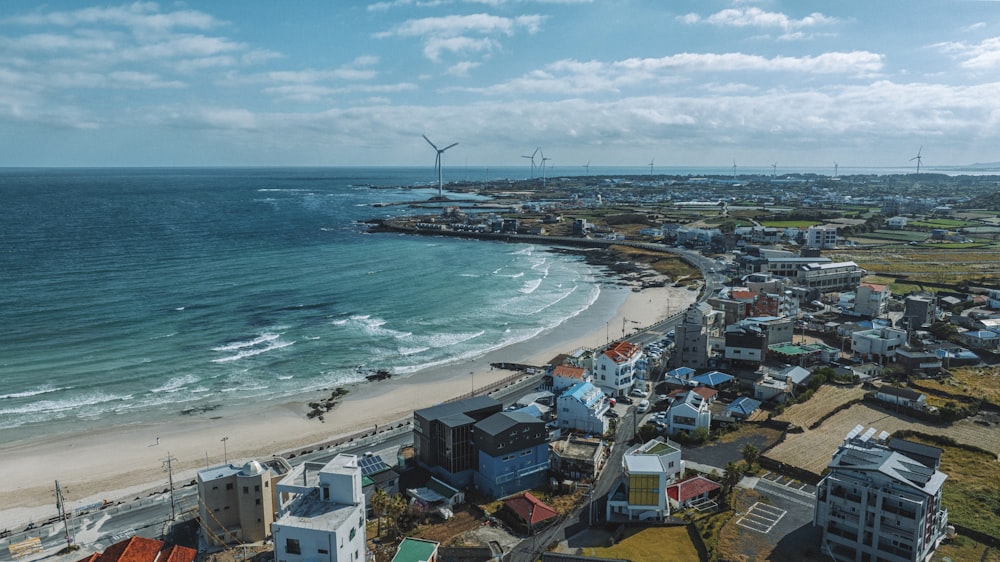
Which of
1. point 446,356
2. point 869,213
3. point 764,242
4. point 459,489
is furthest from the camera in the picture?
point 869,213

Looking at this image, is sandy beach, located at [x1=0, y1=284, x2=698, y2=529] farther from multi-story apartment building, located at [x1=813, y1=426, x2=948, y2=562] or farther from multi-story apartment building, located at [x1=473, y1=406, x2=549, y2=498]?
multi-story apartment building, located at [x1=813, y1=426, x2=948, y2=562]

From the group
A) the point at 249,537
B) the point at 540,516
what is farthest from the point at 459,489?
the point at 249,537

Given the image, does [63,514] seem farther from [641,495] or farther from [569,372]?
[569,372]

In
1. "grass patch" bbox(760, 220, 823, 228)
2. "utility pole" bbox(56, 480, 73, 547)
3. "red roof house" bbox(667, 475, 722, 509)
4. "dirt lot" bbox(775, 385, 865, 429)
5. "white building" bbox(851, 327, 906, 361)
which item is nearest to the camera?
"utility pole" bbox(56, 480, 73, 547)

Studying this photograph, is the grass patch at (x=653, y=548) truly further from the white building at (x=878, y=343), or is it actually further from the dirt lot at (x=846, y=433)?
the white building at (x=878, y=343)

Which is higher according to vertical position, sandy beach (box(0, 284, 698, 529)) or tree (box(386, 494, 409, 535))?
tree (box(386, 494, 409, 535))

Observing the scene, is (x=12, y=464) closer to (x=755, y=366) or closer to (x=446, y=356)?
(x=446, y=356)

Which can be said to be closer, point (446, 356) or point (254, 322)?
point (446, 356)

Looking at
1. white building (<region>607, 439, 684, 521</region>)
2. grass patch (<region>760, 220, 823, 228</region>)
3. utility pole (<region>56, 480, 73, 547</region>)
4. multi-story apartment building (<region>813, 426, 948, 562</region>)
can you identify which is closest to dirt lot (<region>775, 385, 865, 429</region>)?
multi-story apartment building (<region>813, 426, 948, 562</region>)

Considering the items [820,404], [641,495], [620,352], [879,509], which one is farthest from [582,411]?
[879,509]
